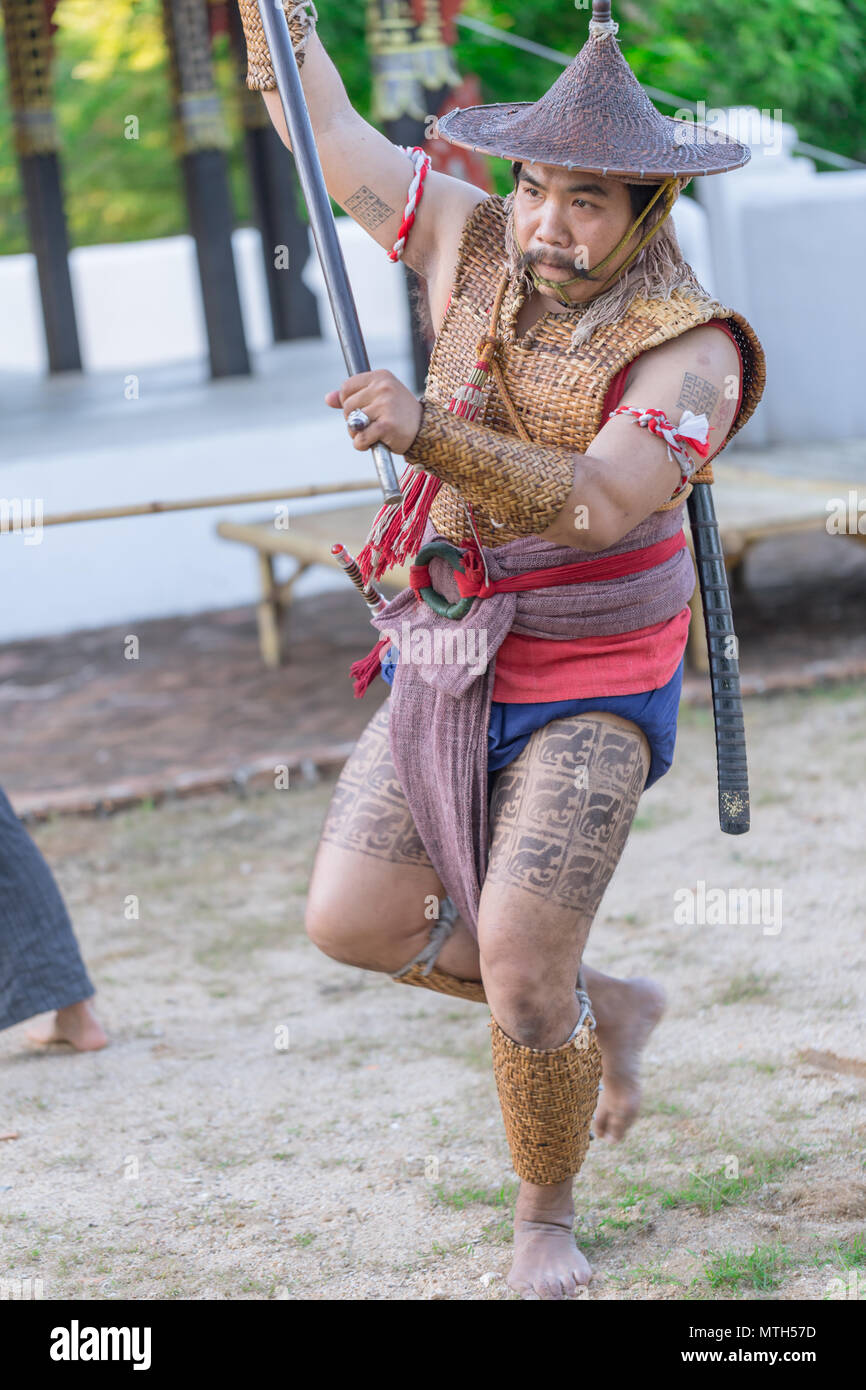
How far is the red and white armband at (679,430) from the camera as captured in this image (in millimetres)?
2307

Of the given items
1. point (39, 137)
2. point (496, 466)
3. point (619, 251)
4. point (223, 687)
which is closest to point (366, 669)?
point (496, 466)

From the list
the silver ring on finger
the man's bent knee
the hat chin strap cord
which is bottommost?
the man's bent knee

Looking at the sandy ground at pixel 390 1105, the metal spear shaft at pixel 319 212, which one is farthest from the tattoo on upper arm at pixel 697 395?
the sandy ground at pixel 390 1105

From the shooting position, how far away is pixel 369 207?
2834 millimetres

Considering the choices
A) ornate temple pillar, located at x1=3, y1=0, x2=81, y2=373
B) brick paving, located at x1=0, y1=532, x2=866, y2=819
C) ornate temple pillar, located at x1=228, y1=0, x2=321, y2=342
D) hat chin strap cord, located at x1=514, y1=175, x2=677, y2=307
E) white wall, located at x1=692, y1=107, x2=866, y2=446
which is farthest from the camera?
ornate temple pillar, located at x1=228, y1=0, x2=321, y2=342

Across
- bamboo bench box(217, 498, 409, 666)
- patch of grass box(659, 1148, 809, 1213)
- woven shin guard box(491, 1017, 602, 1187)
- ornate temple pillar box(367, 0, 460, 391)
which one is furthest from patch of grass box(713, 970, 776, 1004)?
ornate temple pillar box(367, 0, 460, 391)

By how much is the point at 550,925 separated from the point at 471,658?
45 centimetres

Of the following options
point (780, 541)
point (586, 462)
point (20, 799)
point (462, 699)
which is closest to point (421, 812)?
point (462, 699)

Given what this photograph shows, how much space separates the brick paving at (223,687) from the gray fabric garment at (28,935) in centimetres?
180

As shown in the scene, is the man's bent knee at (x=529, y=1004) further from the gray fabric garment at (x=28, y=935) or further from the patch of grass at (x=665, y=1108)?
the gray fabric garment at (x=28, y=935)

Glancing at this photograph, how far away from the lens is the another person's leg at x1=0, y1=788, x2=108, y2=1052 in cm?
347

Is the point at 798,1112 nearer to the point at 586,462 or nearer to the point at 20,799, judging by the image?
the point at 586,462

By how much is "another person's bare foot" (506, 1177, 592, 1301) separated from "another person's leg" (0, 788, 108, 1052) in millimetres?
1297

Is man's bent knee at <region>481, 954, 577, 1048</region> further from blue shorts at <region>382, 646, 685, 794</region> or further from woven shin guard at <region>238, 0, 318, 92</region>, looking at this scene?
woven shin guard at <region>238, 0, 318, 92</region>
